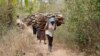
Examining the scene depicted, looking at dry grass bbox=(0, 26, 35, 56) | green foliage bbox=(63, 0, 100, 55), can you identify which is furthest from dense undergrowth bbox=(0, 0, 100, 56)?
dry grass bbox=(0, 26, 35, 56)

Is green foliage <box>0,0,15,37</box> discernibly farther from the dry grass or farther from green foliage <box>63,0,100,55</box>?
green foliage <box>63,0,100,55</box>

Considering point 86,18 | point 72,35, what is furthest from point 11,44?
point 72,35

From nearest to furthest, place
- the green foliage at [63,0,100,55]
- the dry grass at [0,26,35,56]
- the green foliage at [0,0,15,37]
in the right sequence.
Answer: the dry grass at [0,26,35,56] → the green foliage at [63,0,100,55] → the green foliage at [0,0,15,37]

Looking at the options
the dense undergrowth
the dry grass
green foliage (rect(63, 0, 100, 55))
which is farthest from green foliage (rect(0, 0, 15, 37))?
green foliage (rect(63, 0, 100, 55))

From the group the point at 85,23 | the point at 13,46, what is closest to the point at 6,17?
the point at 13,46

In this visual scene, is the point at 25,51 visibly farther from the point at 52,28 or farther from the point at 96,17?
the point at 96,17

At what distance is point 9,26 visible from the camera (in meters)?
13.4

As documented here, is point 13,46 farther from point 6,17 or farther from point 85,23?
point 6,17

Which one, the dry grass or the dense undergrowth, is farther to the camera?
the dense undergrowth

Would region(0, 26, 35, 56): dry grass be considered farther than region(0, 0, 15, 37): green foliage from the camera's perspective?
No

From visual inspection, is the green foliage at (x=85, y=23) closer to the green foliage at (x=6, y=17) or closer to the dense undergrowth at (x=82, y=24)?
the dense undergrowth at (x=82, y=24)

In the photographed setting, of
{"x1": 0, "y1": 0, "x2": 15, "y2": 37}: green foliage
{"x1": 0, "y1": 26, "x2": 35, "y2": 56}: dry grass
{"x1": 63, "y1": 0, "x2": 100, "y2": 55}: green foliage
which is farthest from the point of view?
{"x1": 0, "y1": 0, "x2": 15, "y2": 37}: green foliage

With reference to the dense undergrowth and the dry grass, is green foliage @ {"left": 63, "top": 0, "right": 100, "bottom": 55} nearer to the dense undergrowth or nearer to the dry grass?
the dense undergrowth

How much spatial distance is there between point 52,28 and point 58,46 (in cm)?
286
